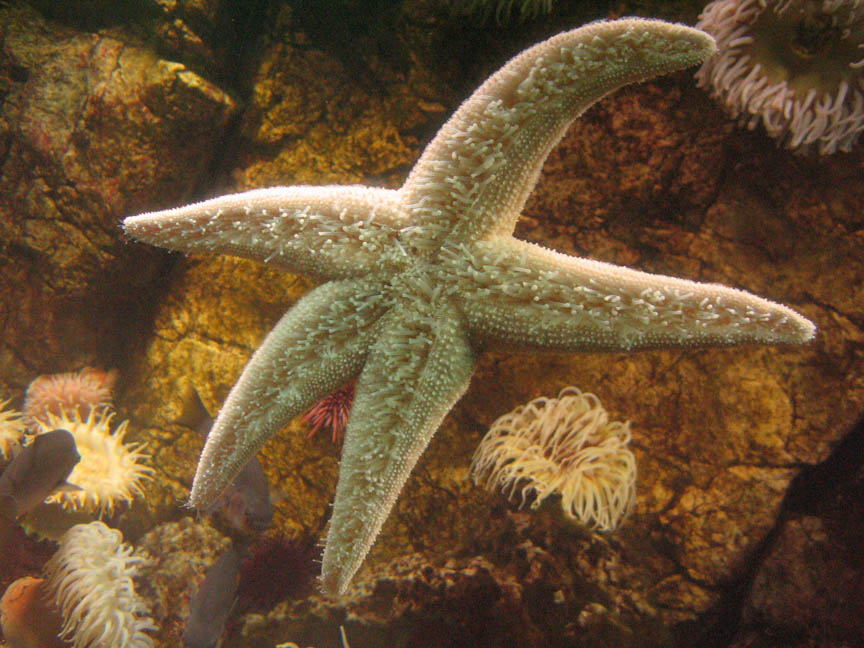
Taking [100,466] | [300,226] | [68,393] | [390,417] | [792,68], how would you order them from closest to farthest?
1. [390,417]
2. [300,226]
3. [792,68]
4. [100,466]
5. [68,393]

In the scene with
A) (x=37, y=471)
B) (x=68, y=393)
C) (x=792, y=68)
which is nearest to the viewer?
(x=792, y=68)

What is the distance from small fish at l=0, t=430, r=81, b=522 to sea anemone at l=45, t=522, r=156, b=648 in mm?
466

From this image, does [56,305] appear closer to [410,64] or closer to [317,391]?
[317,391]

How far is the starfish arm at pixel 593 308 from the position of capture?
186cm

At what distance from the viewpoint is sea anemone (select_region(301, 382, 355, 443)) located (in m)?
3.12

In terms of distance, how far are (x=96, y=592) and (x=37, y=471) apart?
0.95 metres

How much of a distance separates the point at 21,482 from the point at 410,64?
12.9 ft

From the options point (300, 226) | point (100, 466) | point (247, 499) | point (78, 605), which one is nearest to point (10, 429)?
point (100, 466)

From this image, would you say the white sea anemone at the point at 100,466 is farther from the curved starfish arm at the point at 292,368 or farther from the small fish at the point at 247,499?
the curved starfish arm at the point at 292,368

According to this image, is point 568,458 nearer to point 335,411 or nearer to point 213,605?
point 335,411

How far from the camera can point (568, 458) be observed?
2.83m

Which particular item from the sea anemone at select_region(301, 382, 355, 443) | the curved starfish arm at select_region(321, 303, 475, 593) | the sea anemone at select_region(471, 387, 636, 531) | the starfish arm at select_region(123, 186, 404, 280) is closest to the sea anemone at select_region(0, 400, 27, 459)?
the sea anemone at select_region(301, 382, 355, 443)

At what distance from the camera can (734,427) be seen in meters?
2.71

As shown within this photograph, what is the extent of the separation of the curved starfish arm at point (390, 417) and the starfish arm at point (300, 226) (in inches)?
13.0
